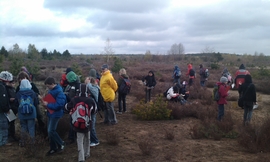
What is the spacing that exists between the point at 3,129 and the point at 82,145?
2.34m

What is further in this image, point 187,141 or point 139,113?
point 139,113

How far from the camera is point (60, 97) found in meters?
4.78

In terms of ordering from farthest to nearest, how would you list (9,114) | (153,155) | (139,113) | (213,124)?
1. (139,113)
2. (213,124)
3. (9,114)
4. (153,155)

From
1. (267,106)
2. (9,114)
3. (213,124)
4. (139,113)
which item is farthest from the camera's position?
(267,106)

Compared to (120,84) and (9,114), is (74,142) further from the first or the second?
(120,84)

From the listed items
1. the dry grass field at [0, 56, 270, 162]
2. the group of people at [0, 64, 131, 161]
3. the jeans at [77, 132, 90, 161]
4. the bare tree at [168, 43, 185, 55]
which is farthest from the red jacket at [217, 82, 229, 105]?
the bare tree at [168, 43, 185, 55]

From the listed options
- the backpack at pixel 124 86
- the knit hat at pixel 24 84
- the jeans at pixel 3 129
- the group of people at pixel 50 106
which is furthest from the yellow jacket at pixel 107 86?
Result: the jeans at pixel 3 129

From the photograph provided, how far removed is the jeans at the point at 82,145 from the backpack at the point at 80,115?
215 mm

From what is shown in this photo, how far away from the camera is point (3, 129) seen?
564 centimetres

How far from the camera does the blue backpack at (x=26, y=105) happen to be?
202 inches

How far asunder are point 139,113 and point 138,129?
3.84 ft

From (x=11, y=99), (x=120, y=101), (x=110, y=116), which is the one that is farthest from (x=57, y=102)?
(x=120, y=101)

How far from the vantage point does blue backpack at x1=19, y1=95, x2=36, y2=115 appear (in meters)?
5.13

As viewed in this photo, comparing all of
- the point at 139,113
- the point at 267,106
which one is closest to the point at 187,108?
the point at 139,113
